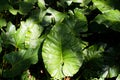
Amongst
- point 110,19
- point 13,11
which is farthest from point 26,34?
point 110,19

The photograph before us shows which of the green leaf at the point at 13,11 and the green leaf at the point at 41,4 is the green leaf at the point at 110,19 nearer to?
the green leaf at the point at 41,4

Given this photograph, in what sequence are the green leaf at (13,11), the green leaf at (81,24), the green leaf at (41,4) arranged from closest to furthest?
the green leaf at (81,24) → the green leaf at (13,11) → the green leaf at (41,4)

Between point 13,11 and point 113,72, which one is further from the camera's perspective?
point 13,11

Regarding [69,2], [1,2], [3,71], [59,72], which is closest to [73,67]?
[59,72]

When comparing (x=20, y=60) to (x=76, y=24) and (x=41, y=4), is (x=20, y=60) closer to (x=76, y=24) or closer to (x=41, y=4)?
(x=76, y=24)

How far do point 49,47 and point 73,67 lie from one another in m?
0.26

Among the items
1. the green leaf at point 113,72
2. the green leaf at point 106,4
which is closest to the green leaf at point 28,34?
the green leaf at point 106,4

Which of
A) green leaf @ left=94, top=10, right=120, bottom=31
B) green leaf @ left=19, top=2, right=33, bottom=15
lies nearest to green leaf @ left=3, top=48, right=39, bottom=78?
green leaf @ left=19, top=2, right=33, bottom=15

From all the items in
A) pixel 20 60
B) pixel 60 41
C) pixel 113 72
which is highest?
pixel 60 41

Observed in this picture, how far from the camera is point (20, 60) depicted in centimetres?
234

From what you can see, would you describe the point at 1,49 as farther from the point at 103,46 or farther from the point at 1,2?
the point at 103,46

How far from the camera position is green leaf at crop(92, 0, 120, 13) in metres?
2.53

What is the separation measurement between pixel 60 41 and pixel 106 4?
63 cm

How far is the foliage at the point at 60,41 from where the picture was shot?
2.28m
